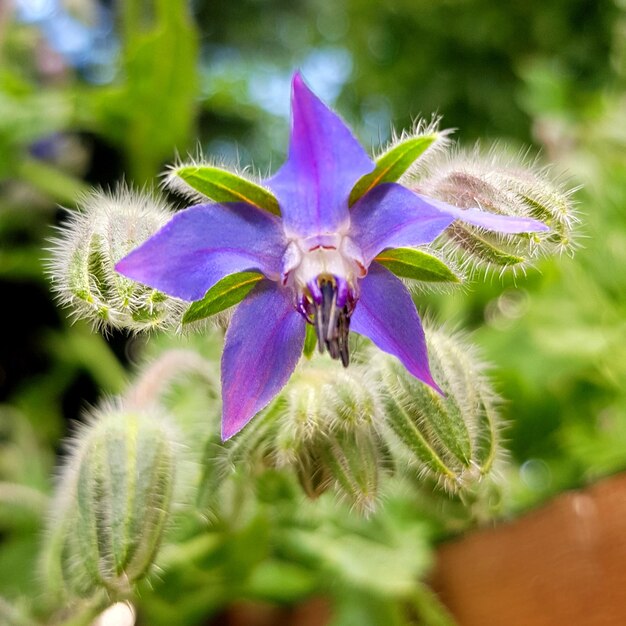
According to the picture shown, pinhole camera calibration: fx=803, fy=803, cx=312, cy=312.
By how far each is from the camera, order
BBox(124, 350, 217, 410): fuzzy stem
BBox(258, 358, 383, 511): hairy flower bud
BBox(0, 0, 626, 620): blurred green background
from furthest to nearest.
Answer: BBox(0, 0, 626, 620): blurred green background < BBox(124, 350, 217, 410): fuzzy stem < BBox(258, 358, 383, 511): hairy flower bud

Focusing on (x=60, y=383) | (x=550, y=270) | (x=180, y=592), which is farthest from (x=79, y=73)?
(x=180, y=592)

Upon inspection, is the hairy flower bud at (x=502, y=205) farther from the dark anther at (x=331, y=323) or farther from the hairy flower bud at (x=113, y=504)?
the hairy flower bud at (x=113, y=504)

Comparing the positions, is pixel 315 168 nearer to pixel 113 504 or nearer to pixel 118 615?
pixel 113 504

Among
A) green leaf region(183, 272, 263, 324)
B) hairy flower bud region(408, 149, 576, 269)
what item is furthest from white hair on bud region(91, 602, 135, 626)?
hairy flower bud region(408, 149, 576, 269)

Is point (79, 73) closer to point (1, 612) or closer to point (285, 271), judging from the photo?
point (1, 612)

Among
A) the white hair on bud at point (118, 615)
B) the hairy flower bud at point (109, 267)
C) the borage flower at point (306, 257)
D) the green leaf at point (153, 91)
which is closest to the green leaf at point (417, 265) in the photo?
the borage flower at point (306, 257)

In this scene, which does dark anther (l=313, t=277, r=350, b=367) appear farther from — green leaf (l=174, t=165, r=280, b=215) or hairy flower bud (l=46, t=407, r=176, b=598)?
hairy flower bud (l=46, t=407, r=176, b=598)
